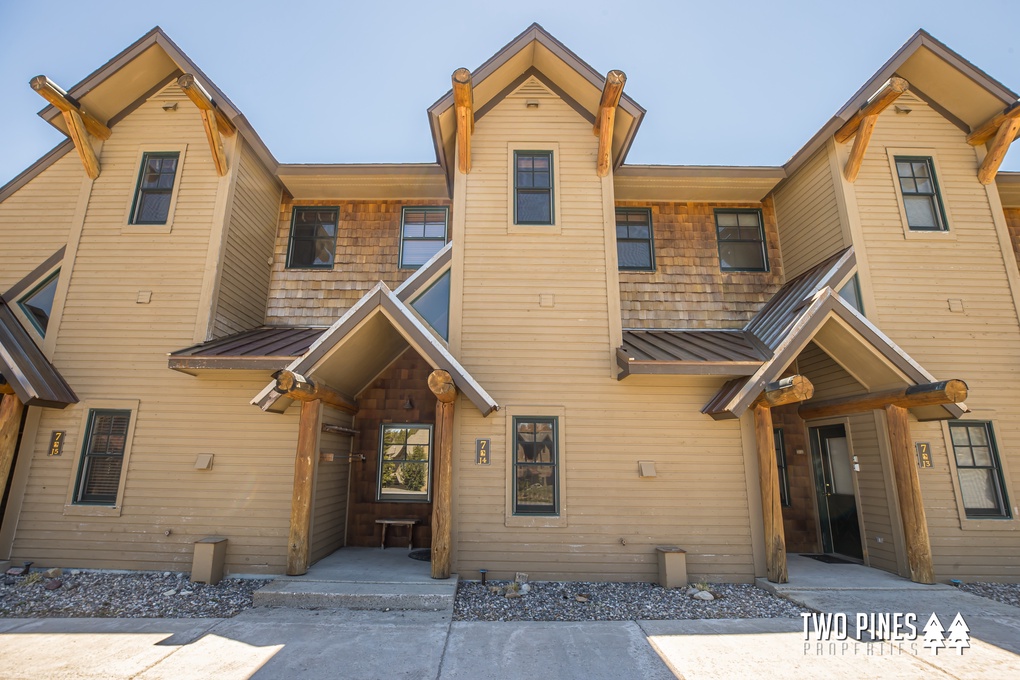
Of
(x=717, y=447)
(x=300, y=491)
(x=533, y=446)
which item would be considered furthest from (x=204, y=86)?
(x=717, y=447)

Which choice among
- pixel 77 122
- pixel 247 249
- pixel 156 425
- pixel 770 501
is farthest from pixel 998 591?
pixel 77 122

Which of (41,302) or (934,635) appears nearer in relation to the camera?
(934,635)

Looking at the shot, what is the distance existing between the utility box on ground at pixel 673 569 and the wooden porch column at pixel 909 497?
3.21 metres

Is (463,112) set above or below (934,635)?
above

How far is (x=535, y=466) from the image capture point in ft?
23.7

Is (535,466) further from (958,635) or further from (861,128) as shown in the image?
(861,128)

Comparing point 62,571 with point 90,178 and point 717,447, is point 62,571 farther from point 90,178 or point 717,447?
point 717,447

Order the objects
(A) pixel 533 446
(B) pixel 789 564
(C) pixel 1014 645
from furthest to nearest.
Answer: (B) pixel 789 564 → (A) pixel 533 446 → (C) pixel 1014 645

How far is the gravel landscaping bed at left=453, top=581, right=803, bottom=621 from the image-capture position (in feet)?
18.7

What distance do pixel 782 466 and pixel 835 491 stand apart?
89 cm

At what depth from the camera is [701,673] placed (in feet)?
14.1

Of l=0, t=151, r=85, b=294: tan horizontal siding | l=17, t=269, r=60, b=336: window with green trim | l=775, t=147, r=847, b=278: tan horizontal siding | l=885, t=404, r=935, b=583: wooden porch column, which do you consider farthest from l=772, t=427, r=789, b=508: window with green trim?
l=0, t=151, r=85, b=294: tan horizontal siding

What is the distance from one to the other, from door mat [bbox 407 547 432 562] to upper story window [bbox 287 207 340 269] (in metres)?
5.61

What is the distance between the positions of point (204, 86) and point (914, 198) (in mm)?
12423
